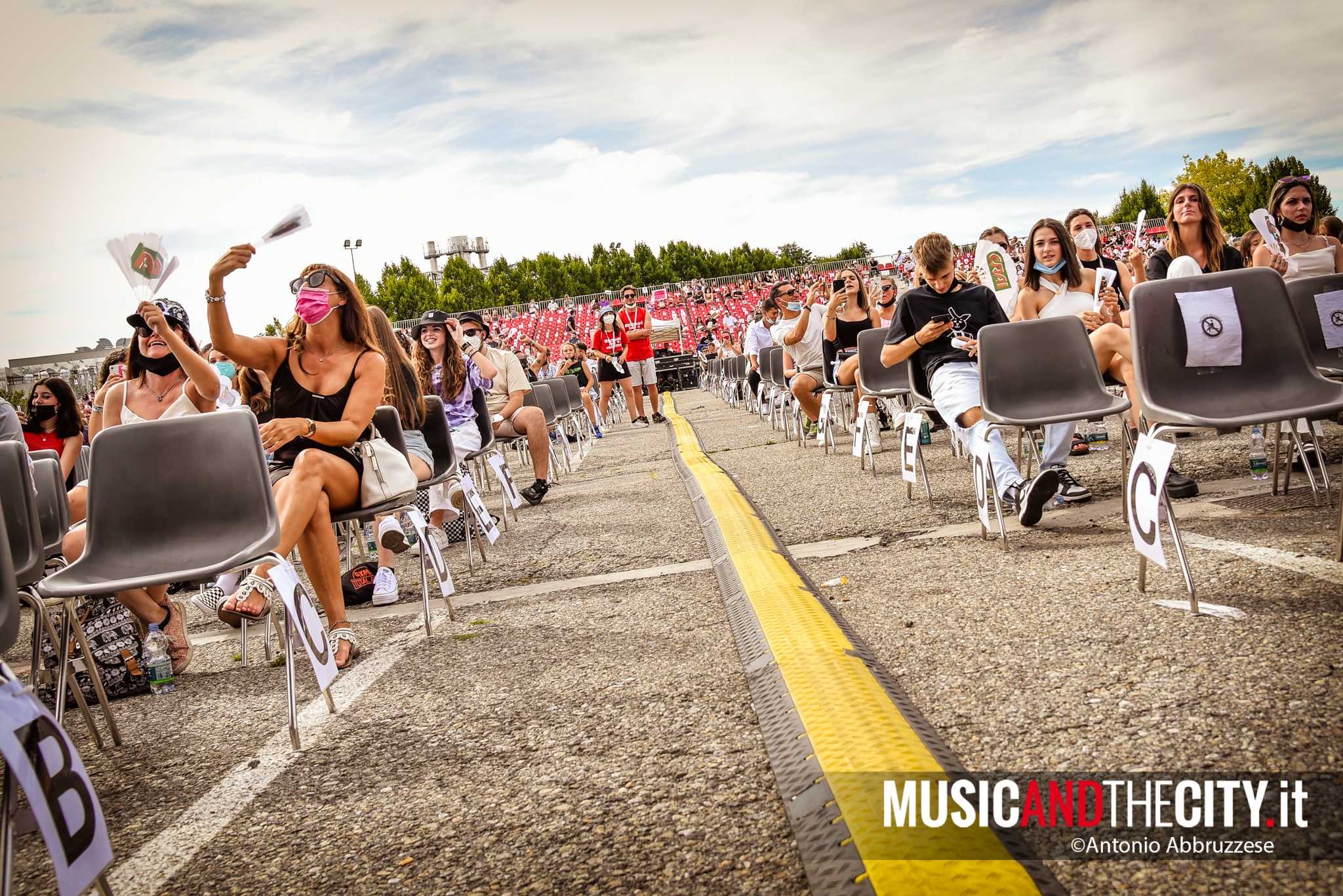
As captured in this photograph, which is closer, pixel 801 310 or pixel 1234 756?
pixel 1234 756

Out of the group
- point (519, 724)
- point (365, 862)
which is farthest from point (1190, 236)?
point (365, 862)

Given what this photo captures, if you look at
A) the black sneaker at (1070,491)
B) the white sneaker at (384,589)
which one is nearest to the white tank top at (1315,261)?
the black sneaker at (1070,491)

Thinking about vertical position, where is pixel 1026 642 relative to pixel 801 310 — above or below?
below

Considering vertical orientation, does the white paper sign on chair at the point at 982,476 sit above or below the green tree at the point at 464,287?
below

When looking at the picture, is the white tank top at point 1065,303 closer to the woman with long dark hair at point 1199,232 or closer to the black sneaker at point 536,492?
the woman with long dark hair at point 1199,232

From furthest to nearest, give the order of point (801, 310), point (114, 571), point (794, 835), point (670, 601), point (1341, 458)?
point (801, 310) → point (1341, 458) → point (670, 601) → point (114, 571) → point (794, 835)

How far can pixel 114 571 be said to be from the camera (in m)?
3.31

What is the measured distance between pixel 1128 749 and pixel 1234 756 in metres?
0.20

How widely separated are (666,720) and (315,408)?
259 centimetres

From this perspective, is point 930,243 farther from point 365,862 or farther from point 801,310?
A: point 365,862

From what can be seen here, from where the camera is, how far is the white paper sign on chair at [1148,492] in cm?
288

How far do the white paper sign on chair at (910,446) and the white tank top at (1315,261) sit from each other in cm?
258

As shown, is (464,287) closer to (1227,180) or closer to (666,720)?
(1227,180)

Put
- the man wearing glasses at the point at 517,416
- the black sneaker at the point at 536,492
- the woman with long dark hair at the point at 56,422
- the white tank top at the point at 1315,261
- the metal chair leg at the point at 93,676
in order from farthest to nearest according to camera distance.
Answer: the man wearing glasses at the point at 517,416 → the black sneaker at the point at 536,492 → the woman with long dark hair at the point at 56,422 → the white tank top at the point at 1315,261 → the metal chair leg at the point at 93,676
